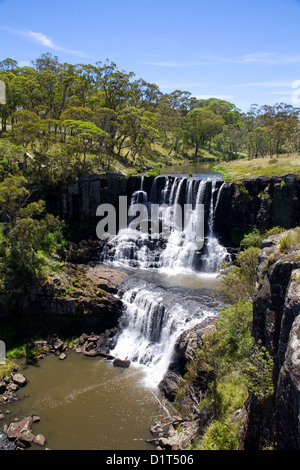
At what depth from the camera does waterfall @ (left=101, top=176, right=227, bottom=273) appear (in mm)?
29734

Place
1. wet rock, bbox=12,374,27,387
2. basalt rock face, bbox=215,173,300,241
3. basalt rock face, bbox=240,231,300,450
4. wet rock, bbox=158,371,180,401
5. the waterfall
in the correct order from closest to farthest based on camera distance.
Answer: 1. basalt rock face, bbox=240,231,300,450
2. wet rock, bbox=158,371,180,401
3. wet rock, bbox=12,374,27,387
4. basalt rock face, bbox=215,173,300,241
5. the waterfall

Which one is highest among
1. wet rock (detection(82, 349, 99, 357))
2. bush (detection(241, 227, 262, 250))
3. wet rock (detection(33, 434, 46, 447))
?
bush (detection(241, 227, 262, 250))

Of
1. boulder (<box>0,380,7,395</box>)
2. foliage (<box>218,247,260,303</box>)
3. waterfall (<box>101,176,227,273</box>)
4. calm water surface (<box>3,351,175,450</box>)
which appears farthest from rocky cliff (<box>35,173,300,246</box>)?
boulder (<box>0,380,7,395</box>)

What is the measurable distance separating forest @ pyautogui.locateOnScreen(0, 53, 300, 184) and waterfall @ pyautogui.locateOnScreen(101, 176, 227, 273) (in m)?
8.63

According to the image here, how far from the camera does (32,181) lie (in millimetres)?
32469

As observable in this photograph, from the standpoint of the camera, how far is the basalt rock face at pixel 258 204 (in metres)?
27.5

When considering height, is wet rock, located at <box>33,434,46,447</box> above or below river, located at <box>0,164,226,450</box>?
below

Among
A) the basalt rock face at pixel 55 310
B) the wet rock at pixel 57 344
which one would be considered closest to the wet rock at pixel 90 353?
the wet rock at pixel 57 344

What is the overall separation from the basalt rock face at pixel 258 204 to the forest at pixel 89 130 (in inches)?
560

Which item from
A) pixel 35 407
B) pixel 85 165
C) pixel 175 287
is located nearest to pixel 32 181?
pixel 85 165

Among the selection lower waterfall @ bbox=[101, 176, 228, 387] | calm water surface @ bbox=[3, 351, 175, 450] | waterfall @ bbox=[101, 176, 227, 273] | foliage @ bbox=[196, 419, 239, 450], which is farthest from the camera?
waterfall @ bbox=[101, 176, 227, 273]

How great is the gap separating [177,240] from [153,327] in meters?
11.8

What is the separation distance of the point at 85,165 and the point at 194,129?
36.7m

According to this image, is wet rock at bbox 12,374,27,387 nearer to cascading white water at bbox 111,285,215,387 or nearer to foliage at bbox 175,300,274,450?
cascading white water at bbox 111,285,215,387
